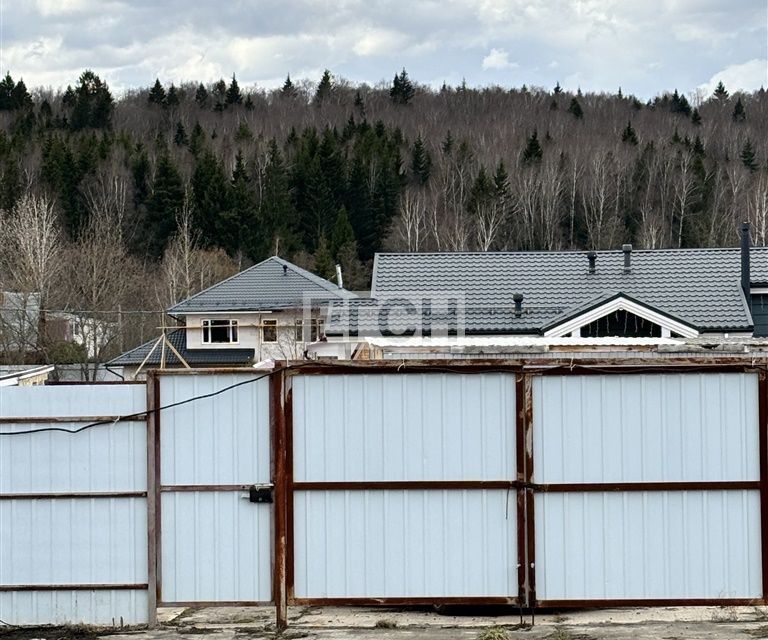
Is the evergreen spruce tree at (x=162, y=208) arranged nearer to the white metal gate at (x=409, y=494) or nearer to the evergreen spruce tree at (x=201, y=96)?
the evergreen spruce tree at (x=201, y=96)

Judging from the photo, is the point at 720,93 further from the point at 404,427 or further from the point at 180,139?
the point at 404,427

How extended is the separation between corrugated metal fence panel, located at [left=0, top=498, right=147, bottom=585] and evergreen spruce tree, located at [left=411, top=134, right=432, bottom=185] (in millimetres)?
100116

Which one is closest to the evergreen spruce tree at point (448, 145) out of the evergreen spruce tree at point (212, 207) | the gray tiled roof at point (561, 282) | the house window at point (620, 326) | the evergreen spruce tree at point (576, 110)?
the evergreen spruce tree at point (576, 110)

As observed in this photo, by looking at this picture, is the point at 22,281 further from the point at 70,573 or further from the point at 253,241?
the point at 70,573

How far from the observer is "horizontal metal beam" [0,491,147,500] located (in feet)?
29.7

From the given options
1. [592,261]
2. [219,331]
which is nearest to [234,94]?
[219,331]

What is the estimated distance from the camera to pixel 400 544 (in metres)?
9.00

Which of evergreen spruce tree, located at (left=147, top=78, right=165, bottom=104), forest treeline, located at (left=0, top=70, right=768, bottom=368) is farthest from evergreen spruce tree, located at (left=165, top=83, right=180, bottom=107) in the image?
forest treeline, located at (left=0, top=70, right=768, bottom=368)

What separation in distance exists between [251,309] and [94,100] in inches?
3482

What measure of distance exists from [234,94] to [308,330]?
103 m

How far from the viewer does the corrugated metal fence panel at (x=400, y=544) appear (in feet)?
29.4

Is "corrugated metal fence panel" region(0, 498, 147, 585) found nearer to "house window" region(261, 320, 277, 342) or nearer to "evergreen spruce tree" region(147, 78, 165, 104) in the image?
"house window" region(261, 320, 277, 342)

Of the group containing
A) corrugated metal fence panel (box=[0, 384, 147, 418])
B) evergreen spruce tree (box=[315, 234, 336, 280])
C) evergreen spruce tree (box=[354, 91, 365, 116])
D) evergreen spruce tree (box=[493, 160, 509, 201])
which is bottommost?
corrugated metal fence panel (box=[0, 384, 147, 418])

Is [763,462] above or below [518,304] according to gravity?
below
